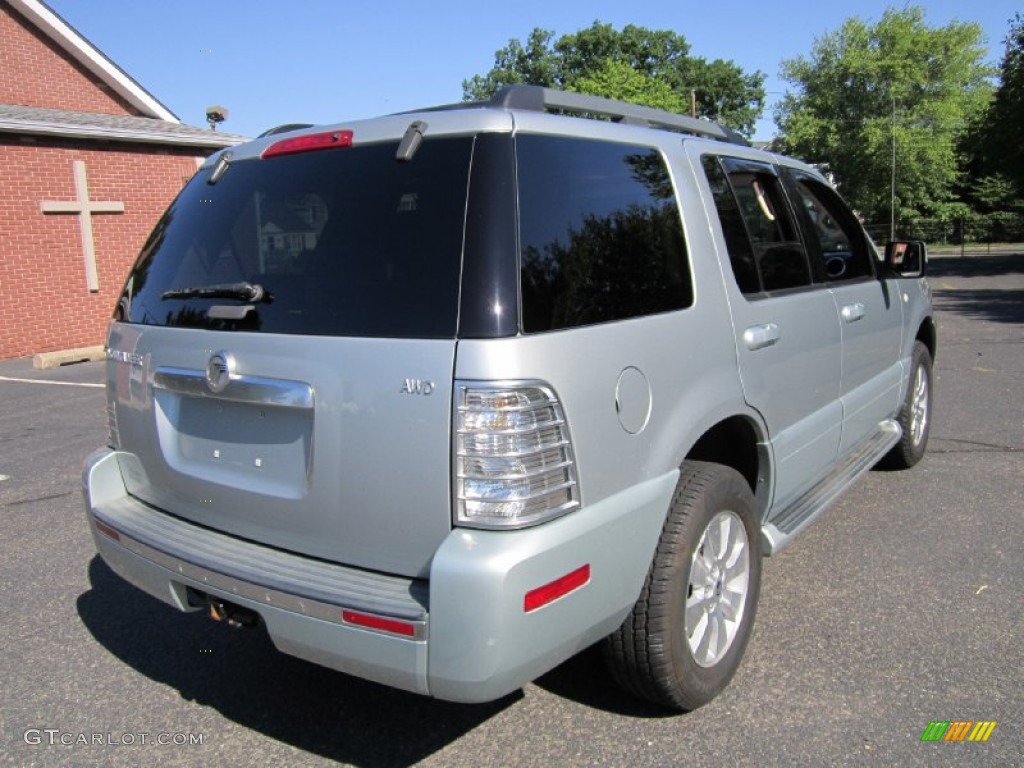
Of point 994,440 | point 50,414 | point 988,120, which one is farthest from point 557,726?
point 988,120

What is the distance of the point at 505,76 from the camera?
224ft

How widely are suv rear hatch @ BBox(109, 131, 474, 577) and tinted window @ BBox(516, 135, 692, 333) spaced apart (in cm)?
21

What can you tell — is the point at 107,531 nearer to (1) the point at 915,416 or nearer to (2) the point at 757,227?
(2) the point at 757,227

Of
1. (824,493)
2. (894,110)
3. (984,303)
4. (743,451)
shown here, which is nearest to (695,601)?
(743,451)

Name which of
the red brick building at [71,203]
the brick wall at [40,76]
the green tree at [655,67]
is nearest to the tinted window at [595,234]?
the red brick building at [71,203]

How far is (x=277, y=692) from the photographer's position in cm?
312

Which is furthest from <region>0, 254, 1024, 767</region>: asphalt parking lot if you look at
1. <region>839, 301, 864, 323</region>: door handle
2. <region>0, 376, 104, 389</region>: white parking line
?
<region>0, 376, 104, 389</region>: white parking line

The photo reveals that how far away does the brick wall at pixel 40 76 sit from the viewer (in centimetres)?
1631

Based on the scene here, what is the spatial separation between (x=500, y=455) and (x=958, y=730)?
1820mm

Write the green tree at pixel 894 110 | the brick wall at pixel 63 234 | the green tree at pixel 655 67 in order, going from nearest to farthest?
the brick wall at pixel 63 234 < the green tree at pixel 894 110 < the green tree at pixel 655 67

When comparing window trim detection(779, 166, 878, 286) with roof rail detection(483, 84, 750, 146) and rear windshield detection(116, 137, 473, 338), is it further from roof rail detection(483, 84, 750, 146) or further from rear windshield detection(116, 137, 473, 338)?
rear windshield detection(116, 137, 473, 338)

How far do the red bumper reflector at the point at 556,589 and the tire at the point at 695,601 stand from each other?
365 mm

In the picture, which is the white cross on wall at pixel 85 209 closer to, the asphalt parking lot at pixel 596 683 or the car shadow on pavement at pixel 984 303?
the asphalt parking lot at pixel 596 683

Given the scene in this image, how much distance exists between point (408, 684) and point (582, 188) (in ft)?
4.88
